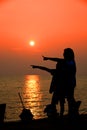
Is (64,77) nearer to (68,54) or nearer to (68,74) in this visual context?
(68,74)

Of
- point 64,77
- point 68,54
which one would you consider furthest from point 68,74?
point 68,54

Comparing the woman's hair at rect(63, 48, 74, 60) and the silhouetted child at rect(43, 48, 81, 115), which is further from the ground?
the woman's hair at rect(63, 48, 74, 60)

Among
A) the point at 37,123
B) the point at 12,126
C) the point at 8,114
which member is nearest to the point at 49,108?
the point at 37,123

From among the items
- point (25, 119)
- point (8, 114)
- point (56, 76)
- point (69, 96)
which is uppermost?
point (56, 76)

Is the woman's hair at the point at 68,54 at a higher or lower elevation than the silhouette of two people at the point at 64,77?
higher

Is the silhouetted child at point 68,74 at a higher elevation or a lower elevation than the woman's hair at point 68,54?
lower

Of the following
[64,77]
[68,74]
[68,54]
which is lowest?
[64,77]

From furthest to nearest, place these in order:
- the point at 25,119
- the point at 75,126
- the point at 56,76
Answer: the point at 25,119 → the point at 56,76 → the point at 75,126

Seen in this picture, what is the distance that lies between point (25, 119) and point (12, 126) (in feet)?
5.51

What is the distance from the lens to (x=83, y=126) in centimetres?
1284

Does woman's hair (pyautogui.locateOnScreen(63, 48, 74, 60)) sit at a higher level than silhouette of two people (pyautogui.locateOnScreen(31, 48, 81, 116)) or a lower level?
higher

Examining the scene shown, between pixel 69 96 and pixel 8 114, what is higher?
pixel 69 96

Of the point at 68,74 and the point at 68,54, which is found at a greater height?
the point at 68,54

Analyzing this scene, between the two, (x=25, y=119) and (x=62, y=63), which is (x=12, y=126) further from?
(x=62, y=63)
